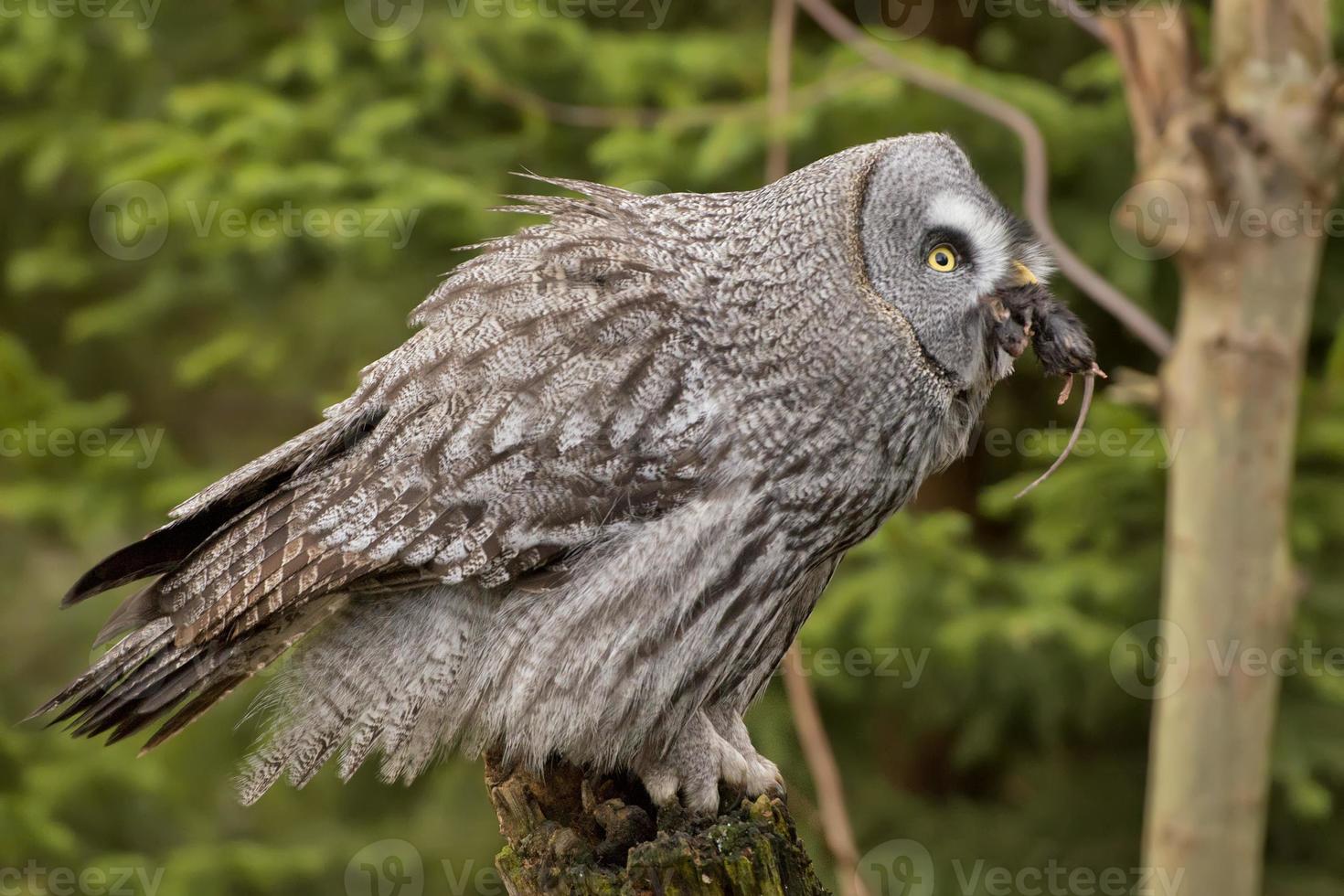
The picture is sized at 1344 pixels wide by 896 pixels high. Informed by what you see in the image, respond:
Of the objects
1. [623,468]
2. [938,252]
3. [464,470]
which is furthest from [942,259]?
[464,470]

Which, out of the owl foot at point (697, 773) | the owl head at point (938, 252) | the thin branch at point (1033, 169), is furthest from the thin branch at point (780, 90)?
the owl foot at point (697, 773)

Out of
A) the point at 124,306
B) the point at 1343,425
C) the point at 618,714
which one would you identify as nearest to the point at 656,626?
the point at 618,714

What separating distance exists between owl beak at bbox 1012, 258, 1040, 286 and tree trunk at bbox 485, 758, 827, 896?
0.94 meters

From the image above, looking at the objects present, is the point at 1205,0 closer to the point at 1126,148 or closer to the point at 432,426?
the point at 1126,148

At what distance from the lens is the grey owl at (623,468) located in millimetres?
2252

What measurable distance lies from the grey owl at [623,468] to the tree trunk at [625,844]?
8 cm

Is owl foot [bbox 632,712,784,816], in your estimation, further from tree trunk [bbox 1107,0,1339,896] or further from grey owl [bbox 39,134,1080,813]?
tree trunk [bbox 1107,0,1339,896]

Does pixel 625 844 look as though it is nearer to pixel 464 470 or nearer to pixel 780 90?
pixel 464 470

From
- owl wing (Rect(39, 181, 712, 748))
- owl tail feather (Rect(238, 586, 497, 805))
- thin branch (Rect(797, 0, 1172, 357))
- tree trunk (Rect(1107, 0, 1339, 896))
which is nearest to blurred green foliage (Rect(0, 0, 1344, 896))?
thin branch (Rect(797, 0, 1172, 357))

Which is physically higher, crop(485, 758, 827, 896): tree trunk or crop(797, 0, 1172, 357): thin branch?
crop(797, 0, 1172, 357): thin branch

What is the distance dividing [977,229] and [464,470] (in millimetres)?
926

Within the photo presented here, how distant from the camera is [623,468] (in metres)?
2.26

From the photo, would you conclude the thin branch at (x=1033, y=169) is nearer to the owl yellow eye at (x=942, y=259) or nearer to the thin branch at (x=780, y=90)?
the thin branch at (x=780, y=90)

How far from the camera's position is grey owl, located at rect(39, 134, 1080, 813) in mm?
2252
